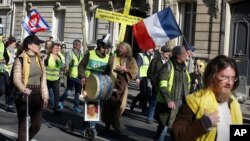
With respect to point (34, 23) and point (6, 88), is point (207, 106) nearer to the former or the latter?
point (6, 88)

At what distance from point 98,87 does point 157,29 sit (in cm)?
239

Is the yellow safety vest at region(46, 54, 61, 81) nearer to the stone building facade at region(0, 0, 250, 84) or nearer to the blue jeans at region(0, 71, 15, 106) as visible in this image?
the blue jeans at region(0, 71, 15, 106)

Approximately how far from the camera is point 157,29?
1043 centimetres

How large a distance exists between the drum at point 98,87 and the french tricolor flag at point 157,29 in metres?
1.97

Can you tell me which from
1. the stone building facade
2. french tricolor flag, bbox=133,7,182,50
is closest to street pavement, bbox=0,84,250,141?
french tricolor flag, bbox=133,7,182,50

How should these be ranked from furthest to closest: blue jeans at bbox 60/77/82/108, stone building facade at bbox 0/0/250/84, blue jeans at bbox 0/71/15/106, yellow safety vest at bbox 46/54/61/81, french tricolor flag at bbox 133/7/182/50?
stone building facade at bbox 0/0/250/84 → blue jeans at bbox 60/77/82/108 → blue jeans at bbox 0/71/15/106 → yellow safety vest at bbox 46/54/61/81 → french tricolor flag at bbox 133/7/182/50

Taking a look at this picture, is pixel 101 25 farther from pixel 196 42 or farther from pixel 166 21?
pixel 166 21

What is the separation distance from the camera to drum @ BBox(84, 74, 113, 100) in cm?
856

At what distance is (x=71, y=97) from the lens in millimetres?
16188

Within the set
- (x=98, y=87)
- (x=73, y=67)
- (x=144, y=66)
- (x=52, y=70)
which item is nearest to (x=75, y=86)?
(x=73, y=67)

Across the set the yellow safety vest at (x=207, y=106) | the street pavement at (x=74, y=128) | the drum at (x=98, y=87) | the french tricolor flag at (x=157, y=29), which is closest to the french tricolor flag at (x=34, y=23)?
the street pavement at (x=74, y=128)

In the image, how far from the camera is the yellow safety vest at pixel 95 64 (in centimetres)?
940

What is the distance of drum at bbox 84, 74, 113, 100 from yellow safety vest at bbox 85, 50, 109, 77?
572mm

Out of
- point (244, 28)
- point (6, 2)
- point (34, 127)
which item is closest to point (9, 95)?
point (34, 127)
